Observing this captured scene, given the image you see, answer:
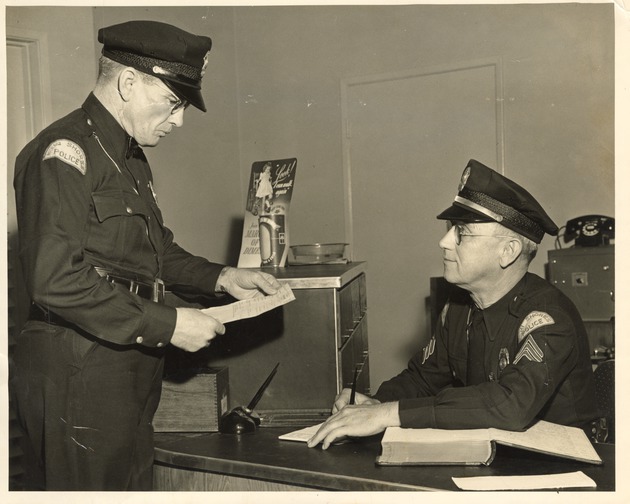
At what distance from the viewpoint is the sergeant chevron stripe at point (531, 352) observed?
5.46ft

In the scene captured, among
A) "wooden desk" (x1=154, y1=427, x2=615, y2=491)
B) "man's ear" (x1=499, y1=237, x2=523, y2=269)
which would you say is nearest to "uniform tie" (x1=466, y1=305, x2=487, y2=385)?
"man's ear" (x1=499, y1=237, x2=523, y2=269)

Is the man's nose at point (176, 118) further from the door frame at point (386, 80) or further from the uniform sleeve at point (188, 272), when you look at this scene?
the door frame at point (386, 80)

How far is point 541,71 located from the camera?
12.9 ft

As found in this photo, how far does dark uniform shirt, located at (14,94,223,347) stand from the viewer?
1.42 meters

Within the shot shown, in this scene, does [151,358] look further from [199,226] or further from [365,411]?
[199,226]

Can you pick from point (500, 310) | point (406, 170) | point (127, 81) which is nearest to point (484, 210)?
point (500, 310)

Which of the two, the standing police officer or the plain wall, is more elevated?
the plain wall

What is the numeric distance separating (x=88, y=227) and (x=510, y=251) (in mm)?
1203

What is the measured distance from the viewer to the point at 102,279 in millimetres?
1480

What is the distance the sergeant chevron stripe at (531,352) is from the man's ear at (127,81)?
3.93 feet

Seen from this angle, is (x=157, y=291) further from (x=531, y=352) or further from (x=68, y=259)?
(x=531, y=352)

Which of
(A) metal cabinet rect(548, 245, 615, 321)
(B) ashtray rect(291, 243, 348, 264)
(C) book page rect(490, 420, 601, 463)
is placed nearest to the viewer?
→ (C) book page rect(490, 420, 601, 463)

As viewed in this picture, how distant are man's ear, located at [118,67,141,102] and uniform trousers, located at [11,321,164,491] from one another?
602 mm

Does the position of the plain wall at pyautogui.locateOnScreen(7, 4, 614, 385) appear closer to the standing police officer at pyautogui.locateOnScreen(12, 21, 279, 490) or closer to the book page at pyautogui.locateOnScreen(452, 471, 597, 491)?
the standing police officer at pyautogui.locateOnScreen(12, 21, 279, 490)
